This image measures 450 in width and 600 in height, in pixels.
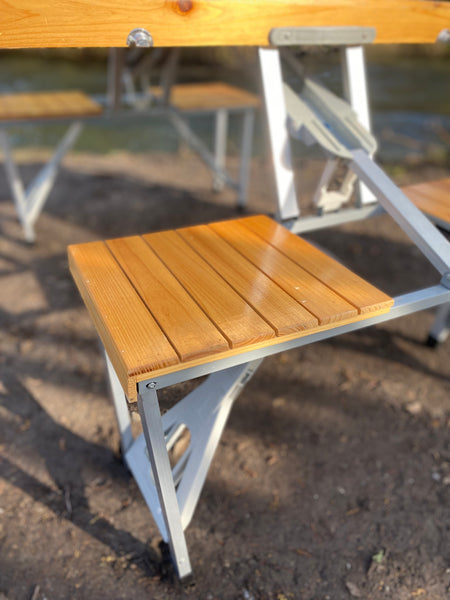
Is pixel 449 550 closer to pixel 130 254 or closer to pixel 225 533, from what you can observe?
pixel 225 533

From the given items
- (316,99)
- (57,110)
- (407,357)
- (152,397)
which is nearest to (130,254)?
(152,397)

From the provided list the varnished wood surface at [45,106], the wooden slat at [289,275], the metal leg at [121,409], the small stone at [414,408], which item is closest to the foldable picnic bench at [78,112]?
the varnished wood surface at [45,106]

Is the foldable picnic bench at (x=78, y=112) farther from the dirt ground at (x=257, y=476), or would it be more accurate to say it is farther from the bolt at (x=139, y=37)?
the bolt at (x=139, y=37)

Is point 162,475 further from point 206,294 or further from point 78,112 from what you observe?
point 78,112

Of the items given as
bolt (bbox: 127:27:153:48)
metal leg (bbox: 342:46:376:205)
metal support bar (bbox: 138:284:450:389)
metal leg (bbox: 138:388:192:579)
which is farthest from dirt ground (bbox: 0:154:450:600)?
bolt (bbox: 127:27:153:48)

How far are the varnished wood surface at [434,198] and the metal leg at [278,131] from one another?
1.45ft

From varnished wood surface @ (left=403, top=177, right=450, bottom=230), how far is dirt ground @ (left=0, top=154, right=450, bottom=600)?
0.85 metres

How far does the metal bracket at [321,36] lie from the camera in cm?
141

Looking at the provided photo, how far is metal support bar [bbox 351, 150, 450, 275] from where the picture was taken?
4.34 feet

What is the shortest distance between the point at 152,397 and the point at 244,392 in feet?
3.77

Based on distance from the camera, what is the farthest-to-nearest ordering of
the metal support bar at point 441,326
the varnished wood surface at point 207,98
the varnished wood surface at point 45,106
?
1. the varnished wood surface at point 207,98
2. the varnished wood surface at point 45,106
3. the metal support bar at point 441,326

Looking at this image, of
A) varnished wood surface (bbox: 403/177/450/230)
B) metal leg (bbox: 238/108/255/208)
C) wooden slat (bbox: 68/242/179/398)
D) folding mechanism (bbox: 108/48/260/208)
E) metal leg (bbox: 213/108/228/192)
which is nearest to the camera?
wooden slat (bbox: 68/242/179/398)

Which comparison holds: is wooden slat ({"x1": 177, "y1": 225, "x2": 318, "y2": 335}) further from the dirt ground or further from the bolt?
the dirt ground

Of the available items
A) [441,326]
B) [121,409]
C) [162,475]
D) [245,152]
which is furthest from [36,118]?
[441,326]
